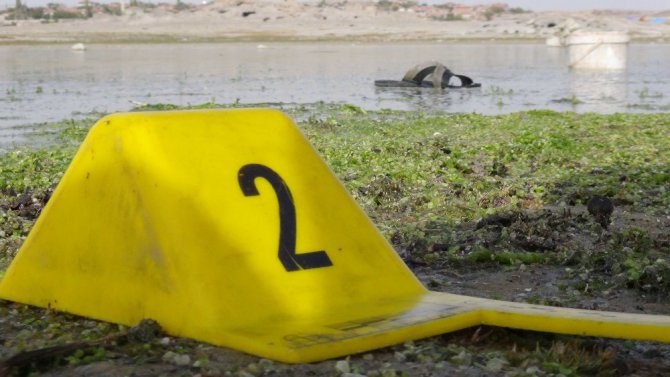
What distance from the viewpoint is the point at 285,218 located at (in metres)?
4.69

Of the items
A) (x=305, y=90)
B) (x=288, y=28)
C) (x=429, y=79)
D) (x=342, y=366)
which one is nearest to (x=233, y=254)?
(x=342, y=366)

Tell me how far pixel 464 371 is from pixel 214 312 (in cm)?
107

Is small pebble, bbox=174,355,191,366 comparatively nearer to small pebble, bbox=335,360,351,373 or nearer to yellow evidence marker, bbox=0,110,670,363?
yellow evidence marker, bbox=0,110,670,363

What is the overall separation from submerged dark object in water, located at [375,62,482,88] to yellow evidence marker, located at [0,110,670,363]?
70.7 ft

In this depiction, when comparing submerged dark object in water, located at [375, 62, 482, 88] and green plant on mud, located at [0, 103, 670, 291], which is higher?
green plant on mud, located at [0, 103, 670, 291]

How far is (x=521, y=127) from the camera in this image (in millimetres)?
14281

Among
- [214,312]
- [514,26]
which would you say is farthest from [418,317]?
[514,26]

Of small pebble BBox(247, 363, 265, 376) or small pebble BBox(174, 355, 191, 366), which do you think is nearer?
small pebble BBox(247, 363, 265, 376)

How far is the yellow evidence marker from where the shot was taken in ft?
13.8

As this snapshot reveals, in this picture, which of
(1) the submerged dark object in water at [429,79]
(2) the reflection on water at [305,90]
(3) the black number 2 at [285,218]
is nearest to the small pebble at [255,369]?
(3) the black number 2 at [285,218]

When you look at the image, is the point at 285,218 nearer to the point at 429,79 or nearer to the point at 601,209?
the point at 601,209

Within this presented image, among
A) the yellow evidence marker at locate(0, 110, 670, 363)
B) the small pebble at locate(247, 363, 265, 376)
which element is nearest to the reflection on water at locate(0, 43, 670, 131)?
the yellow evidence marker at locate(0, 110, 670, 363)

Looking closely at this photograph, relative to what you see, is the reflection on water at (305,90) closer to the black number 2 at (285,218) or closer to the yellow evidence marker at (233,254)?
the yellow evidence marker at (233,254)

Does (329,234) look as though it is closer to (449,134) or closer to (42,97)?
(449,134)
